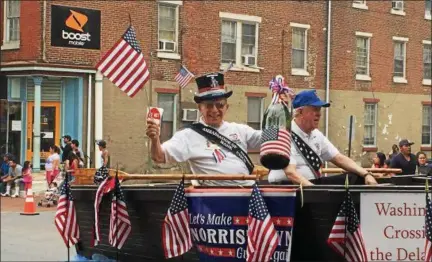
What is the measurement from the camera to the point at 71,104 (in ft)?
75.5

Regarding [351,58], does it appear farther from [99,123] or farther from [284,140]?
[284,140]

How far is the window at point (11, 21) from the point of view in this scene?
22844 mm

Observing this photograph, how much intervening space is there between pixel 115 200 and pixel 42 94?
18117 millimetres

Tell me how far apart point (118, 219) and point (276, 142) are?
1.43 metres

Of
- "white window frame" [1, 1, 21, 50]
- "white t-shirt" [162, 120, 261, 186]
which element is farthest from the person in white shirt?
"white window frame" [1, 1, 21, 50]

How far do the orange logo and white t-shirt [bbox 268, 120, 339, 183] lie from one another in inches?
672

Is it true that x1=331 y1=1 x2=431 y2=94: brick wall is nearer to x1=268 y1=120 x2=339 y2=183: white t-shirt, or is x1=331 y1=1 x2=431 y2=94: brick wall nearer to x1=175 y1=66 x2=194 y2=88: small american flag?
x1=175 y1=66 x2=194 y2=88: small american flag

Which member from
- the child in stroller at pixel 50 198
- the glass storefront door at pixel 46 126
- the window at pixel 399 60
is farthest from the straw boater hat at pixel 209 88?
the window at pixel 399 60

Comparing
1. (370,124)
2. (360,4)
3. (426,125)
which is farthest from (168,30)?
(426,125)

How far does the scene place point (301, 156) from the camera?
6.01 m

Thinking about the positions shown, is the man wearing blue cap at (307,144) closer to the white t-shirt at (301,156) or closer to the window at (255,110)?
the white t-shirt at (301,156)

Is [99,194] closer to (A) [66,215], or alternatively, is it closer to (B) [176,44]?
(A) [66,215]

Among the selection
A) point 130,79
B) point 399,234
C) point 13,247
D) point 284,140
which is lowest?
point 13,247

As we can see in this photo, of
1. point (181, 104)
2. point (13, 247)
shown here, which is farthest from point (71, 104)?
point (13, 247)
